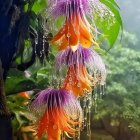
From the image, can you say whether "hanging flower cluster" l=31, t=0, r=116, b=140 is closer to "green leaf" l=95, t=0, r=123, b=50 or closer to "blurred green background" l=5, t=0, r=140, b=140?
"green leaf" l=95, t=0, r=123, b=50

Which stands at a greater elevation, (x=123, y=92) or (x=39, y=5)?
(x=39, y=5)

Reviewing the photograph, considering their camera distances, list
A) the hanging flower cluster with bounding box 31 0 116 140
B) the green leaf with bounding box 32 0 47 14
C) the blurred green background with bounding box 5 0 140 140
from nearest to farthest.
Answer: the hanging flower cluster with bounding box 31 0 116 140
the green leaf with bounding box 32 0 47 14
the blurred green background with bounding box 5 0 140 140

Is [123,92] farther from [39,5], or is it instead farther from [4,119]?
[4,119]

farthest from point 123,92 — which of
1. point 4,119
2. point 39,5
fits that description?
point 4,119

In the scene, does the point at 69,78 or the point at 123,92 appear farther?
the point at 123,92

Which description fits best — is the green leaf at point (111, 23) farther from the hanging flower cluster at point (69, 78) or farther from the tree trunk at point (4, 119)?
the tree trunk at point (4, 119)

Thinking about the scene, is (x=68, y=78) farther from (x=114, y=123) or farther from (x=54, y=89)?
(x=114, y=123)

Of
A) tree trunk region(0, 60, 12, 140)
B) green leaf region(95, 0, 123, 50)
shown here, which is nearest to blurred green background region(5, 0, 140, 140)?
green leaf region(95, 0, 123, 50)

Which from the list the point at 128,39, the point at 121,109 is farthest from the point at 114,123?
the point at 128,39
